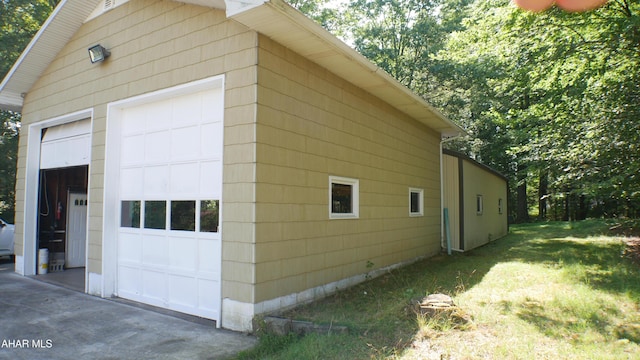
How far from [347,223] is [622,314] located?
162 inches

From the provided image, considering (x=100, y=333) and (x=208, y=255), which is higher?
(x=208, y=255)

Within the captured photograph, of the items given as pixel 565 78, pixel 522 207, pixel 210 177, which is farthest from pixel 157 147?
pixel 522 207

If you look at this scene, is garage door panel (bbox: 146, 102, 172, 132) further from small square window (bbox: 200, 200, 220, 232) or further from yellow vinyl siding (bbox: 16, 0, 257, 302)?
small square window (bbox: 200, 200, 220, 232)

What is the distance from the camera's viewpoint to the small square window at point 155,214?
6.15m

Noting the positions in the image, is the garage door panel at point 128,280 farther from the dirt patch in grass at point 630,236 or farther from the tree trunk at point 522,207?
the tree trunk at point 522,207

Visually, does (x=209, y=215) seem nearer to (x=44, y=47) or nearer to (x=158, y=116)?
(x=158, y=116)

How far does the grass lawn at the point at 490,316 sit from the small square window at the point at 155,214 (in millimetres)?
2578

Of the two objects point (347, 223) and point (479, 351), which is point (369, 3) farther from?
point (479, 351)

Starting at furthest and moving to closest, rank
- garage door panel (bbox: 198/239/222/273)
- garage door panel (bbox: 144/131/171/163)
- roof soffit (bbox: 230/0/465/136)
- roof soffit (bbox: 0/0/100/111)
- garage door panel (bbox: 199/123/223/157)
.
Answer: roof soffit (bbox: 0/0/100/111), garage door panel (bbox: 144/131/171/163), garage door panel (bbox: 199/123/223/157), garage door panel (bbox: 198/239/222/273), roof soffit (bbox: 230/0/465/136)

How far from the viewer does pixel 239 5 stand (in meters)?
4.49

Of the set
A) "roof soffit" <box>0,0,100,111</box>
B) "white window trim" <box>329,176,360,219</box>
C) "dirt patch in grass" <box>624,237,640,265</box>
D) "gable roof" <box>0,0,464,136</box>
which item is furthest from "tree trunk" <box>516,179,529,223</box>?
"roof soffit" <box>0,0,100,111</box>

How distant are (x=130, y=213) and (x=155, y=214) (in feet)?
2.52

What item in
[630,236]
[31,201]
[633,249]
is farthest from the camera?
[630,236]

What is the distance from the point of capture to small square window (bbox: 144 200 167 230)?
6.15 meters
